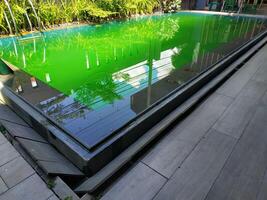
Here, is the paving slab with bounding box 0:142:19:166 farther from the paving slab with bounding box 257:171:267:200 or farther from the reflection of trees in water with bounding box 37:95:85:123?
the paving slab with bounding box 257:171:267:200

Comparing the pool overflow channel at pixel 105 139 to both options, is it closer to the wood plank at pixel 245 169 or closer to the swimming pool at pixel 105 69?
the swimming pool at pixel 105 69

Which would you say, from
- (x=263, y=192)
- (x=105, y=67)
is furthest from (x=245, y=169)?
(x=105, y=67)

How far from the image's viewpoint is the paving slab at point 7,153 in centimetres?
175

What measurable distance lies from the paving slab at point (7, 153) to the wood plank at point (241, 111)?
6.73 feet

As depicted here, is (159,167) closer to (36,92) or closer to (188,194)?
(188,194)

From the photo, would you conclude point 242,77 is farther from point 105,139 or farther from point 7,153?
point 7,153

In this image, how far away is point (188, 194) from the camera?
1.45 m

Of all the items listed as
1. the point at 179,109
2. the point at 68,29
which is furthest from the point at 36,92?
the point at 68,29

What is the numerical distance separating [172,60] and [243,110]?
209cm

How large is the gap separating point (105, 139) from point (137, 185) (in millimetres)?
514

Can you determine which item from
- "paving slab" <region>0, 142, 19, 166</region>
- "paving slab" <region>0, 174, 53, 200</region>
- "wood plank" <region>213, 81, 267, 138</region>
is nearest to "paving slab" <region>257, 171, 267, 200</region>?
"wood plank" <region>213, 81, 267, 138</region>

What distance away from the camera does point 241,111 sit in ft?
7.85

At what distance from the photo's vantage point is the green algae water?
2482mm

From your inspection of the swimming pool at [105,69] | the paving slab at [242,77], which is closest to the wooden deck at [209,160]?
the paving slab at [242,77]
